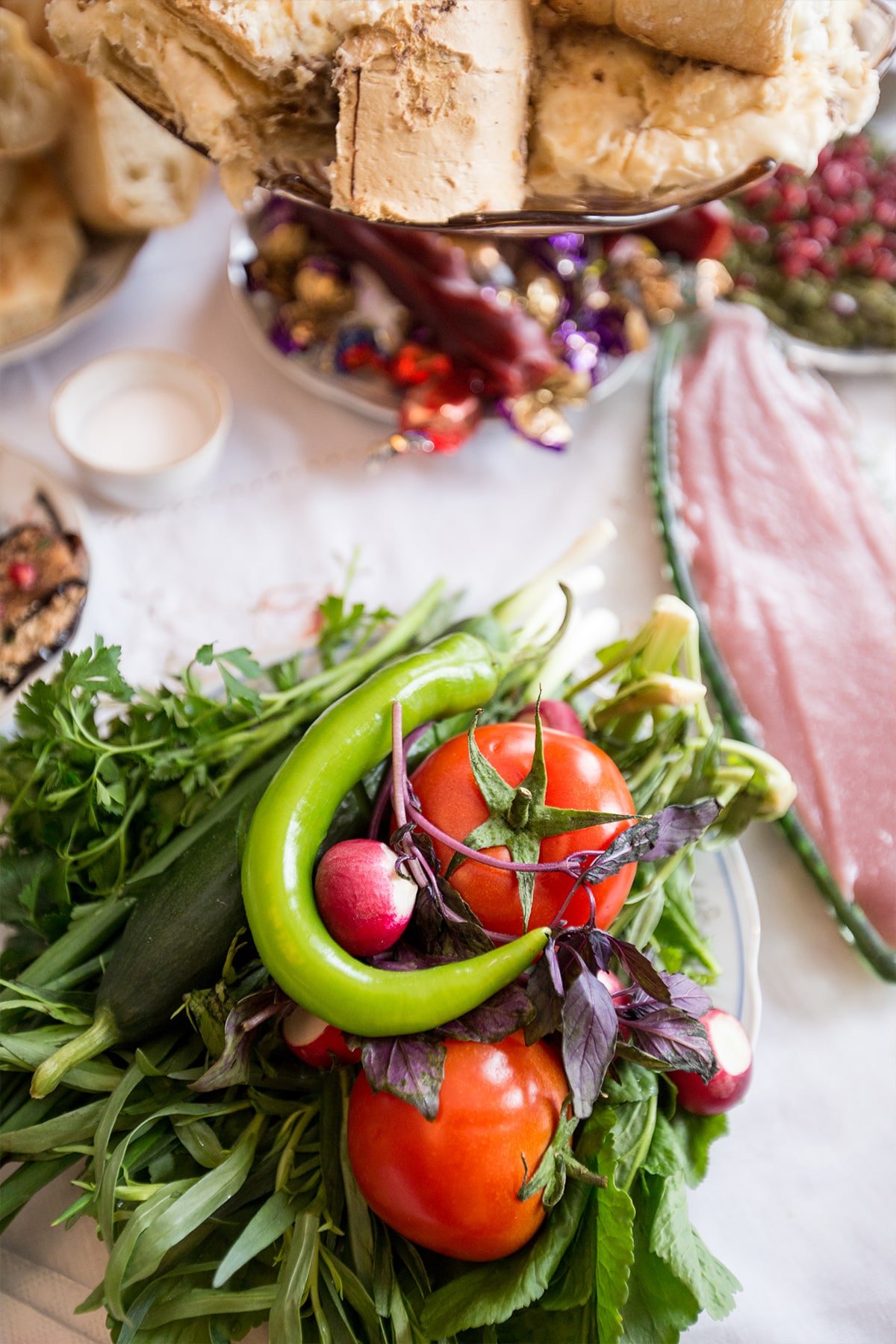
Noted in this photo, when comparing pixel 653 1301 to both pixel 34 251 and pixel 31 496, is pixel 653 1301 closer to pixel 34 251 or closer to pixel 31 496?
→ pixel 31 496

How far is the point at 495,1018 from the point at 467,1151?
7cm

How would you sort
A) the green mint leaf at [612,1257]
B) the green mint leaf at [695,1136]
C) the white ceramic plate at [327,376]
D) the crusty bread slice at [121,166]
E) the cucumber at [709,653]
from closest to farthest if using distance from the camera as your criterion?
the green mint leaf at [612,1257]
the green mint leaf at [695,1136]
the cucumber at [709,653]
the crusty bread slice at [121,166]
the white ceramic plate at [327,376]


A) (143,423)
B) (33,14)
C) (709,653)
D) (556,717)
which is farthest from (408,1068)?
(33,14)

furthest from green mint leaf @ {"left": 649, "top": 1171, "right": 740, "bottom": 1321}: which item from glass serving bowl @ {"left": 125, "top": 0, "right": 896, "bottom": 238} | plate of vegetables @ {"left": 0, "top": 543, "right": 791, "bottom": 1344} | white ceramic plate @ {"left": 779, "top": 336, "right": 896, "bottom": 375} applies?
white ceramic plate @ {"left": 779, "top": 336, "right": 896, "bottom": 375}

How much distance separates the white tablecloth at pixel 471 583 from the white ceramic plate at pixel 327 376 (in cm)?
3

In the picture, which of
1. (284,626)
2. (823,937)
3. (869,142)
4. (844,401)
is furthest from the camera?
(869,142)

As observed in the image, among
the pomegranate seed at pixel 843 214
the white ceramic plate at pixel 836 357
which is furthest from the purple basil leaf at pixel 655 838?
the pomegranate seed at pixel 843 214

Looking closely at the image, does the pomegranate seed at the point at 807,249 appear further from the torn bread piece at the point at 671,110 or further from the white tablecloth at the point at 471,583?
the torn bread piece at the point at 671,110

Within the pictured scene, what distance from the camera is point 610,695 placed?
2.55ft

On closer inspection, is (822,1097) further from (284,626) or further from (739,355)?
(739,355)

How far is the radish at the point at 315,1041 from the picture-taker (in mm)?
570

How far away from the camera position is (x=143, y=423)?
91cm

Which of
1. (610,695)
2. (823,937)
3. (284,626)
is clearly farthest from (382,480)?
(823,937)

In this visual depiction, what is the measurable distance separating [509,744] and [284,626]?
37 centimetres
